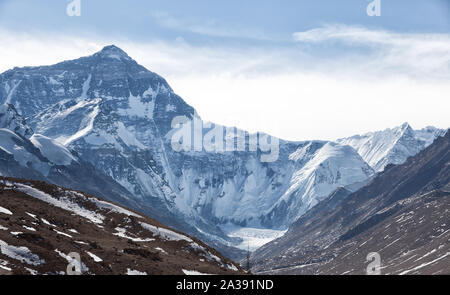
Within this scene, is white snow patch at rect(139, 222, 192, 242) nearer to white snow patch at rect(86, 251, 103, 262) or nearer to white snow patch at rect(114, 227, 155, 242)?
white snow patch at rect(114, 227, 155, 242)

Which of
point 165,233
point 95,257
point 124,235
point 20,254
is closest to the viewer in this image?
point 20,254

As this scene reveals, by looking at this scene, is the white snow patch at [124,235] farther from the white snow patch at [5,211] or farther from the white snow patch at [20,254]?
the white snow patch at [20,254]

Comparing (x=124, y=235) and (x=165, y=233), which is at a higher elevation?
(x=124, y=235)

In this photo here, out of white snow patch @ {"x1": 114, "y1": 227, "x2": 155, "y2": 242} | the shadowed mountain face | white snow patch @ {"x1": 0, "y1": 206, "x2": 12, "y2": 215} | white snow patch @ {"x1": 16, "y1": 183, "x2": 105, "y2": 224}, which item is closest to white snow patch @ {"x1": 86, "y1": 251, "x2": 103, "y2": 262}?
the shadowed mountain face

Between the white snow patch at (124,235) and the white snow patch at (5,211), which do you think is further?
the white snow patch at (124,235)

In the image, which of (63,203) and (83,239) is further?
(63,203)

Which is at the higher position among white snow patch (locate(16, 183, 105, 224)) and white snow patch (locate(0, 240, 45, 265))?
white snow patch (locate(16, 183, 105, 224))

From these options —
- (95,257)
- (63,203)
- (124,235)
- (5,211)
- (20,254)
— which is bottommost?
(95,257)

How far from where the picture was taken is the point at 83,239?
297 feet

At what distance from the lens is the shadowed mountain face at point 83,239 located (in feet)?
246

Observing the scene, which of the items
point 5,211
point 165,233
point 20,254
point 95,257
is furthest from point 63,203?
point 20,254

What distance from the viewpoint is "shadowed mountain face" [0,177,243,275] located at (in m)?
75.1

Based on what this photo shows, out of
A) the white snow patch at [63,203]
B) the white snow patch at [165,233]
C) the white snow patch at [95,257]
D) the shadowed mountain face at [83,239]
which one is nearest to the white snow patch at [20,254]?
the shadowed mountain face at [83,239]

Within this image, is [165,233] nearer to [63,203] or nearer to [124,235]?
[124,235]
